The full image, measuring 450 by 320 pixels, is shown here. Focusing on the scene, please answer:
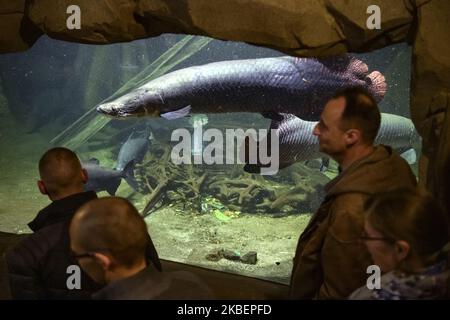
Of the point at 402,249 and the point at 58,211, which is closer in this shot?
the point at 402,249

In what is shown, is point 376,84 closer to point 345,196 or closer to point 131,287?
point 345,196

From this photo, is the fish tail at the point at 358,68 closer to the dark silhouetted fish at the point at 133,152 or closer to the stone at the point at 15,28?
the stone at the point at 15,28

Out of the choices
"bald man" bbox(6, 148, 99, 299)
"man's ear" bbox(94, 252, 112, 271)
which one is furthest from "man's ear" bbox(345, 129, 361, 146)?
"bald man" bbox(6, 148, 99, 299)

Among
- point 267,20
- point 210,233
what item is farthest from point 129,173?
point 267,20


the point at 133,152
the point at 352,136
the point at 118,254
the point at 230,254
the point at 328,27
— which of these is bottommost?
the point at 230,254

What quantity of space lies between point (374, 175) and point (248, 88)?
6.49 ft

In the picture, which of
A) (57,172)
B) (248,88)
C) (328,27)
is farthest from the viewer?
(248,88)

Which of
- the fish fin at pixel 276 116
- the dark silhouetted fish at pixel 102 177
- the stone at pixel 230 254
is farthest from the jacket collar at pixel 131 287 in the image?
the dark silhouetted fish at pixel 102 177

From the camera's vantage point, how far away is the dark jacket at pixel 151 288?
1428mm

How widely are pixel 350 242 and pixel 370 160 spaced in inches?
15.1

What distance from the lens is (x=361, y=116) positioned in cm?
207

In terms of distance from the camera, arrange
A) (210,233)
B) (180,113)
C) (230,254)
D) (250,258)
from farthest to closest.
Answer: (210,233) → (230,254) → (250,258) → (180,113)

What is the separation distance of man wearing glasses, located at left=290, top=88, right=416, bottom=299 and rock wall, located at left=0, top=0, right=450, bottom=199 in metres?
0.89
